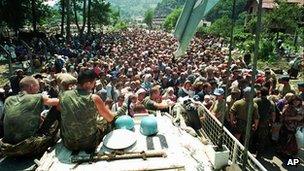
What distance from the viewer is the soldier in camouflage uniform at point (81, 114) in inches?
214

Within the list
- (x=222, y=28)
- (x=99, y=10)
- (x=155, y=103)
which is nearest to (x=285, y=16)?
(x=222, y=28)

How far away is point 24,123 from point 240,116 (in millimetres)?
5380

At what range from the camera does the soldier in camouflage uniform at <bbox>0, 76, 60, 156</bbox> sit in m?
5.58

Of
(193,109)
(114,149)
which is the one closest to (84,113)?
(114,149)

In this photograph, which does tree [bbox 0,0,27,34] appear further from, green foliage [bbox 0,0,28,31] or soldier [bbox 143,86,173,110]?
soldier [bbox 143,86,173,110]

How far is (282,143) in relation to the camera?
10.1 meters

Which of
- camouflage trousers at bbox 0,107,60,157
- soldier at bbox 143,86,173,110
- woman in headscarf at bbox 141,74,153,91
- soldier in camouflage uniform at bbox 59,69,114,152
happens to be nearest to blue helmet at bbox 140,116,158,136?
soldier in camouflage uniform at bbox 59,69,114,152

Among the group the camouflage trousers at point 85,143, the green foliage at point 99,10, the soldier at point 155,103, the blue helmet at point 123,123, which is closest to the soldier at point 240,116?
the soldier at point 155,103

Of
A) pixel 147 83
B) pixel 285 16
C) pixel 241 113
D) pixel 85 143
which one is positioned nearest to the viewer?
pixel 85 143

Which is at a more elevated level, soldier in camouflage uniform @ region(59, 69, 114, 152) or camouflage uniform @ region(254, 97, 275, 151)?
soldier in camouflage uniform @ region(59, 69, 114, 152)

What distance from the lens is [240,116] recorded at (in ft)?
30.1

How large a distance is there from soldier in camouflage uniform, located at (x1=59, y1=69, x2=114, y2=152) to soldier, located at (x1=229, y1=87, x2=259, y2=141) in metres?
4.46

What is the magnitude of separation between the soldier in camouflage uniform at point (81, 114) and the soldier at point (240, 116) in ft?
14.6

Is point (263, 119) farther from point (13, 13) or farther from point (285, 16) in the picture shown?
point (13, 13)
